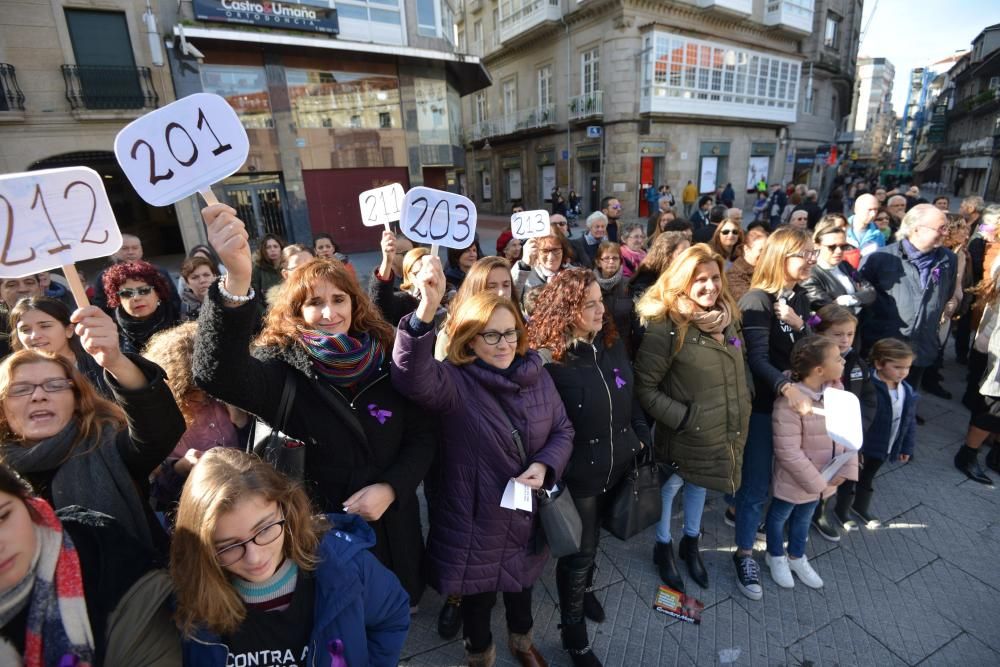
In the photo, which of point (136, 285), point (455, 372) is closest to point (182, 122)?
point (455, 372)

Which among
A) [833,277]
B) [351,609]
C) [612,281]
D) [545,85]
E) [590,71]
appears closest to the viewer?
[351,609]

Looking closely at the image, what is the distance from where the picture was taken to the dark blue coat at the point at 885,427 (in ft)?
10.9

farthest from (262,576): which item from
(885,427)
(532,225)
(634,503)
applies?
(885,427)

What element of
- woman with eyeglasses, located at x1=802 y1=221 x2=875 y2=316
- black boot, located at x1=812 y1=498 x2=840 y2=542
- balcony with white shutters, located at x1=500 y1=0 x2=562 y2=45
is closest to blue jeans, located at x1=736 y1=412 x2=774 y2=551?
black boot, located at x1=812 y1=498 x2=840 y2=542

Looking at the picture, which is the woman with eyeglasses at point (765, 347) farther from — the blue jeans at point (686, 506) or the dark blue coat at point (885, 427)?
the dark blue coat at point (885, 427)

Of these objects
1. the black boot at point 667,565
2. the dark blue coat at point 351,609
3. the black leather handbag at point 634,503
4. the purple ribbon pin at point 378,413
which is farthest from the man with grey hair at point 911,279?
the dark blue coat at point 351,609

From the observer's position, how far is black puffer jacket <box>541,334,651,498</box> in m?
2.37

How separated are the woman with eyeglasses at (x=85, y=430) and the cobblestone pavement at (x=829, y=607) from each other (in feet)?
5.82

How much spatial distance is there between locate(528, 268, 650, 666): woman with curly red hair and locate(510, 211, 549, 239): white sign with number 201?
6.34 feet

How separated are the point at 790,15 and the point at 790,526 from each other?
2844 cm

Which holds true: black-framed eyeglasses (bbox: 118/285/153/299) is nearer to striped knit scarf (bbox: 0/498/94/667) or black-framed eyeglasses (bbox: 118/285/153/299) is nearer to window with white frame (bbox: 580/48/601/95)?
striped knit scarf (bbox: 0/498/94/667)

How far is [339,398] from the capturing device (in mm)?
1807

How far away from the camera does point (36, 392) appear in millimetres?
1523

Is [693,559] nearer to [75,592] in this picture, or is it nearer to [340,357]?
[340,357]
